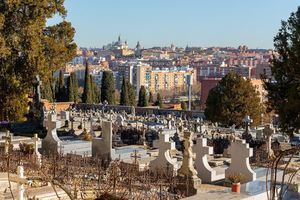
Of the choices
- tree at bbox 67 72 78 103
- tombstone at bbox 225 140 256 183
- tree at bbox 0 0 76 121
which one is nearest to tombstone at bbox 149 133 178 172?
tombstone at bbox 225 140 256 183

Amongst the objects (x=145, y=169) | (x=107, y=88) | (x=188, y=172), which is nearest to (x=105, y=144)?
(x=145, y=169)

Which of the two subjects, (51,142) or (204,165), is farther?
(51,142)

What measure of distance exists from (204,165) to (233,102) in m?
14.2

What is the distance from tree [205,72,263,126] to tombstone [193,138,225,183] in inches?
537

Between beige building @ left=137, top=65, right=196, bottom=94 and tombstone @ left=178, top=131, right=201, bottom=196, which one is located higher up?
beige building @ left=137, top=65, right=196, bottom=94

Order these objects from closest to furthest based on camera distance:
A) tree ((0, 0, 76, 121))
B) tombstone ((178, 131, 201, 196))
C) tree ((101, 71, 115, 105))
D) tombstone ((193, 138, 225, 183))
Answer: tombstone ((178, 131, 201, 196)) → tombstone ((193, 138, 225, 183)) → tree ((0, 0, 76, 121)) → tree ((101, 71, 115, 105))

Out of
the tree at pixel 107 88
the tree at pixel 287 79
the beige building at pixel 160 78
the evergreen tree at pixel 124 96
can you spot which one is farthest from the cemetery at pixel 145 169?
the beige building at pixel 160 78

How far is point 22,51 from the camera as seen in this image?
20.3 meters

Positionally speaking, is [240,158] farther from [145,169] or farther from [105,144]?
[105,144]

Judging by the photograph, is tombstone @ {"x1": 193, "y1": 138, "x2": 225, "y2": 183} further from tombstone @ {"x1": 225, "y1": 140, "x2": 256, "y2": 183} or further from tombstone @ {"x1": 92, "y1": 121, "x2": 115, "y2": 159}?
tombstone @ {"x1": 92, "y1": 121, "x2": 115, "y2": 159}

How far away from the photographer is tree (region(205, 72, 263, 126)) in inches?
1149

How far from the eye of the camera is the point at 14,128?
26297mm

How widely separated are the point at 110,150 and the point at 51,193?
6.55m

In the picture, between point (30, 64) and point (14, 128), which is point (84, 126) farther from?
point (30, 64)
